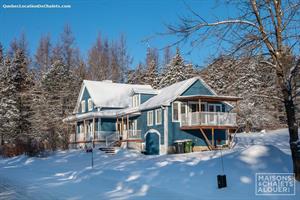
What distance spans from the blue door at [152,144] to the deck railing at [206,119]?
2.84 meters

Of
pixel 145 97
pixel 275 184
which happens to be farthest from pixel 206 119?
pixel 275 184

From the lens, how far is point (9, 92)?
1772 inches

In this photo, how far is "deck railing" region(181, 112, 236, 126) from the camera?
90.3 feet

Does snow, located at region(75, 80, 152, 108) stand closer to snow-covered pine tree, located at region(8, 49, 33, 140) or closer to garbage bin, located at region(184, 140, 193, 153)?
garbage bin, located at region(184, 140, 193, 153)

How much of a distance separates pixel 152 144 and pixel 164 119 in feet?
9.86

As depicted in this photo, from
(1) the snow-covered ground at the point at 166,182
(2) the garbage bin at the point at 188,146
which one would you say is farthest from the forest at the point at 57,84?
(1) the snow-covered ground at the point at 166,182

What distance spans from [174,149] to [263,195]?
18029mm

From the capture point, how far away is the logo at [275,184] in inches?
406

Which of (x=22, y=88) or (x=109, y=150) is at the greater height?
(x=22, y=88)

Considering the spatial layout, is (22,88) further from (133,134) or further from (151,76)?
(133,134)

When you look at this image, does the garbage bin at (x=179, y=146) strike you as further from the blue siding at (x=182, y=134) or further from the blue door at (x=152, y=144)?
the blue door at (x=152, y=144)

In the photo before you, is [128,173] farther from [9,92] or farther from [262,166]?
[9,92]

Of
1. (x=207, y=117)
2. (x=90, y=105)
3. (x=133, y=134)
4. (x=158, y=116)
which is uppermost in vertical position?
(x=90, y=105)

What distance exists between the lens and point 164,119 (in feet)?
92.8
